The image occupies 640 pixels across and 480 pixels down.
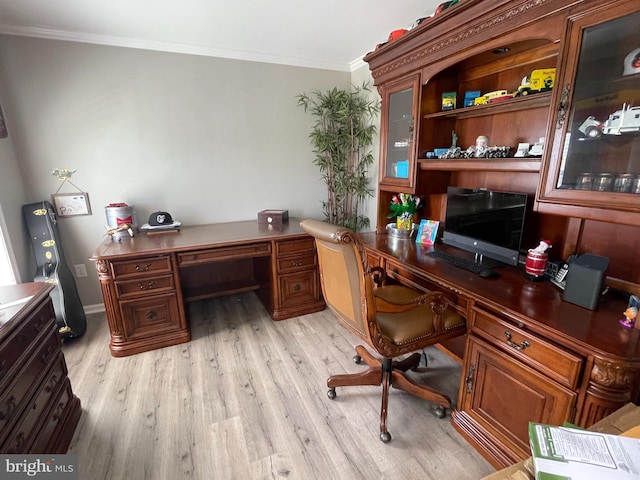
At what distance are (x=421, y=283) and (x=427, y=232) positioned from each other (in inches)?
16.4

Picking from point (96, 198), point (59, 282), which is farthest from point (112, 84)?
point (59, 282)

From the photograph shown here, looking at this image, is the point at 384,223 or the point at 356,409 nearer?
the point at 356,409

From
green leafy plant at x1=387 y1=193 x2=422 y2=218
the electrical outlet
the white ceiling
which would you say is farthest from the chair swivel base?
the electrical outlet

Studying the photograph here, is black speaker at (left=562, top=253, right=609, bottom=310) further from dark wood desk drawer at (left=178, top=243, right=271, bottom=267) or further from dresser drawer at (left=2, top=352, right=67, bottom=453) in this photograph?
dresser drawer at (left=2, top=352, right=67, bottom=453)

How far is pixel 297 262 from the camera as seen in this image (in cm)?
260

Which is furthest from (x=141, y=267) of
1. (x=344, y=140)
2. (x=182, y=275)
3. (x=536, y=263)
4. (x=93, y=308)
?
(x=536, y=263)

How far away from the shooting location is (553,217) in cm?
157

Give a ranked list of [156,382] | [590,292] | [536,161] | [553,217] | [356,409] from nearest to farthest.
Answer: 1. [590,292]
2. [536,161]
3. [553,217]
4. [356,409]
5. [156,382]

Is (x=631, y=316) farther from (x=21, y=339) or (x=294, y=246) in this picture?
(x=21, y=339)

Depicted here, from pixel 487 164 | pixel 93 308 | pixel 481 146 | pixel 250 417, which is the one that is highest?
pixel 481 146

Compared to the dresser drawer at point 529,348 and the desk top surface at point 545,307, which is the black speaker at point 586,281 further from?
the dresser drawer at point 529,348

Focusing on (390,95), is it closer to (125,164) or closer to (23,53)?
(125,164)

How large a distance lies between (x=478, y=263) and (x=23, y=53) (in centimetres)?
345

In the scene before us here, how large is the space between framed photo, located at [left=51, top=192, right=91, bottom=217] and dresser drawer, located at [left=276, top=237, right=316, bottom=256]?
1.65 metres
